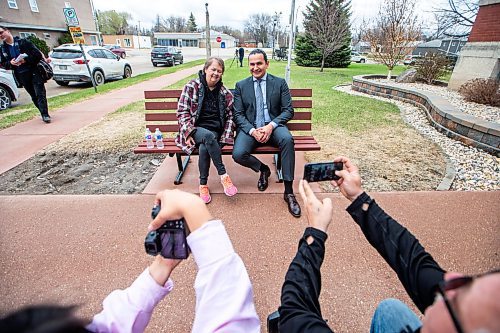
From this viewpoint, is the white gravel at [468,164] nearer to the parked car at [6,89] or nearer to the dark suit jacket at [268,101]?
the dark suit jacket at [268,101]

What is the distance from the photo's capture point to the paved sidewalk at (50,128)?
175 inches

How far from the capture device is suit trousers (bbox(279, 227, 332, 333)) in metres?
0.89

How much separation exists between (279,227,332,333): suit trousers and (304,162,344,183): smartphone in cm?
62

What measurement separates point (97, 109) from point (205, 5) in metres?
13.2

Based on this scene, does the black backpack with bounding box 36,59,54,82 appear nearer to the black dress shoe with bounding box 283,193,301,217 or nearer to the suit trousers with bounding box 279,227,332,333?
the black dress shoe with bounding box 283,193,301,217

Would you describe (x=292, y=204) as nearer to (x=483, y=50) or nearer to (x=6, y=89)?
(x=6, y=89)

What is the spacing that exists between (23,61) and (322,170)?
6782 millimetres

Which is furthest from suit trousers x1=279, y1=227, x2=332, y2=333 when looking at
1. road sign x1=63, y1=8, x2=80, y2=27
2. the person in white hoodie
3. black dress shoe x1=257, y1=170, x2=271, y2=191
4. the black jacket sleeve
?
road sign x1=63, y1=8, x2=80, y2=27

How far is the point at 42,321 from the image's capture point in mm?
449

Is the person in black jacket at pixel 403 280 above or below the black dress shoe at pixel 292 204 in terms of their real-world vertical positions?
above

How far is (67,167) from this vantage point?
157 inches

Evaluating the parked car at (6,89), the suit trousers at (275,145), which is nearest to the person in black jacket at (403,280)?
the suit trousers at (275,145)

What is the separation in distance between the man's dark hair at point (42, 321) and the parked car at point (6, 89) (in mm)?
9221

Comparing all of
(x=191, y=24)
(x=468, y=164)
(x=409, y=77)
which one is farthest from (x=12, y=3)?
(x=191, y=24)
